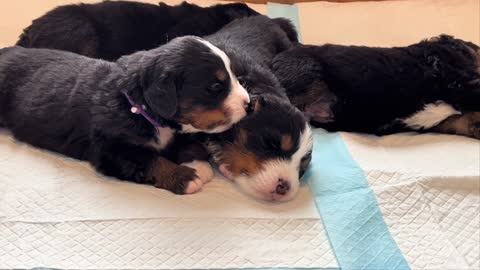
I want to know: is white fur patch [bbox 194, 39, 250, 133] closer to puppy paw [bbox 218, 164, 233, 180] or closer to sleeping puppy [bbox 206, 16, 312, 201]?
sleeping puppy [bbox 206, 16, 312, 201]

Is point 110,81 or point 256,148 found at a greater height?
point 110,81

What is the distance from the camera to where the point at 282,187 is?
7.93 ft

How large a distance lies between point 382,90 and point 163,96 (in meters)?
1.32

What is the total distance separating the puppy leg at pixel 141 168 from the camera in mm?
2443

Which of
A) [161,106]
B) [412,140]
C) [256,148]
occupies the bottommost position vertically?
[412,140]

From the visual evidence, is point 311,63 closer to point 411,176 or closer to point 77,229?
point 411,176

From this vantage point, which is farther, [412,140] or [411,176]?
[412,140]

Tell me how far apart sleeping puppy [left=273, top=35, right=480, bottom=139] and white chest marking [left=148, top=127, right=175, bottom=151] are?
2.63 ft

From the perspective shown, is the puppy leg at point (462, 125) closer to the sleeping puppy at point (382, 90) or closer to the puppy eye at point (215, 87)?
the sleeping puppy at point (382, 90)

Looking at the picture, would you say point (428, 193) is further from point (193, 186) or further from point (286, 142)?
point (193, 186)

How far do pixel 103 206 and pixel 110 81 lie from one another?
1.92 ft

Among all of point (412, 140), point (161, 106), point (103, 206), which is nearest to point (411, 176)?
point (412, 140)

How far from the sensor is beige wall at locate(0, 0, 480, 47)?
3.88 metres

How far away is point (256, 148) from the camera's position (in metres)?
2.46
